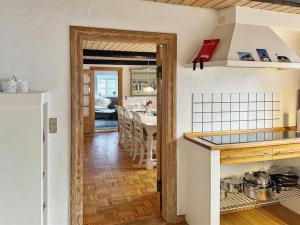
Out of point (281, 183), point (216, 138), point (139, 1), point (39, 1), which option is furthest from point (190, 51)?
point (281, 183)

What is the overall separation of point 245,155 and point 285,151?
452 mm

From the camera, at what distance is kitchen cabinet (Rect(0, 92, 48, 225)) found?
1804 millimetres

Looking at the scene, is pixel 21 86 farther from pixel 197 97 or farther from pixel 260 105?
pixel 260 105

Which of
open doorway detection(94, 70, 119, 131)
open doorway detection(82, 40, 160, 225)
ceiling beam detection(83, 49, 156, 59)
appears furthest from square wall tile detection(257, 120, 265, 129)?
open doorway detection(94, 70, 119, 131)

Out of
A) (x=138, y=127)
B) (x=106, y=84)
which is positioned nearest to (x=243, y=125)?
(x=138, y=127)

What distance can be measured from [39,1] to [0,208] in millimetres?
1608

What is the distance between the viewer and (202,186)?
2385 millimetres

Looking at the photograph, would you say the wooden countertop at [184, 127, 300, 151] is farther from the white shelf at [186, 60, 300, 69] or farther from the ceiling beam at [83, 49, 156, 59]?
the ceiling beam at [83, 49, 156, 59]

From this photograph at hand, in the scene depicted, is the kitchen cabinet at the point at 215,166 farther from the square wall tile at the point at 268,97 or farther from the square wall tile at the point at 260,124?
the square wall tile at the point at 268,97

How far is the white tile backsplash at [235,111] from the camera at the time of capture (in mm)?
2773

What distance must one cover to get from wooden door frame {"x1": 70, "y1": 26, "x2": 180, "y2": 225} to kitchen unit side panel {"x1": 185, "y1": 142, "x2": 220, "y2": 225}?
0.49ft

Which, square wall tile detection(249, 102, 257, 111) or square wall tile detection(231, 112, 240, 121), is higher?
square wall tile detection(249, 102, 257, 111)

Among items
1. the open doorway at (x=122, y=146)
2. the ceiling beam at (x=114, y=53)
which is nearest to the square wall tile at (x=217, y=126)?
the open doorway at (x=122, y=146)

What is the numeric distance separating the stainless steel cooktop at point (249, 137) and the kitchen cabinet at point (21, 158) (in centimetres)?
147
